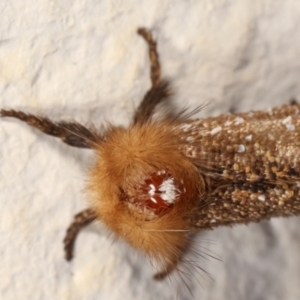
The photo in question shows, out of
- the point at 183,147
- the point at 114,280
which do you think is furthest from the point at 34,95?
the point at 114,280

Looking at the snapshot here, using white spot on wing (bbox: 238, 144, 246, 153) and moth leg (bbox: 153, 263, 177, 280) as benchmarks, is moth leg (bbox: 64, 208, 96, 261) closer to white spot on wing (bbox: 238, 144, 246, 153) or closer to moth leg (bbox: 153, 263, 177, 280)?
moth leg (bbox: 153, 263, 177, 280)

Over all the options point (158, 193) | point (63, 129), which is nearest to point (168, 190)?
point (158, 193)

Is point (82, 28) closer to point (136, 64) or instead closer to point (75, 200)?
point (136, 64)

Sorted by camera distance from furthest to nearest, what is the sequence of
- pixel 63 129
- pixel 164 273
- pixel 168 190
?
pixel 164 273 < pixel 63 129 < pixel 168 190

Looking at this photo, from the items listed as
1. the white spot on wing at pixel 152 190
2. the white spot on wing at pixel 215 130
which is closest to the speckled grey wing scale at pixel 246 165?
the white spot on wing at pixel 215 130

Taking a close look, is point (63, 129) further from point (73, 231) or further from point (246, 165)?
point (246, 165)

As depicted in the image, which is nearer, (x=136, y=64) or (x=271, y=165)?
(x=271, y=165)
